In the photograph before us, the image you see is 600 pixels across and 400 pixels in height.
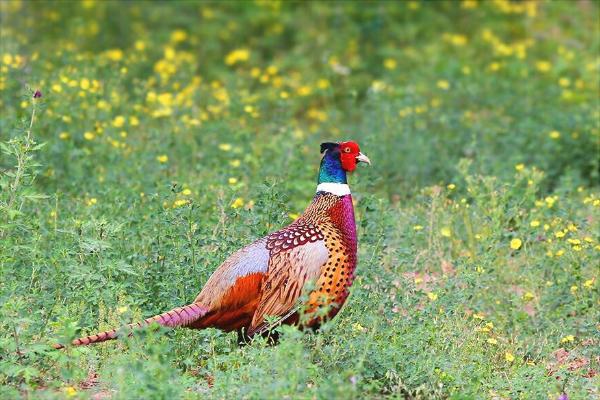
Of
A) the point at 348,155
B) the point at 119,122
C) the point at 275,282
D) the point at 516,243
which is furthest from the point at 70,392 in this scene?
the point at 119,122

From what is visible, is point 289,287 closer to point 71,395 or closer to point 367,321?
point 367,321

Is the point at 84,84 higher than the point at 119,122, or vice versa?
the point at 84,84

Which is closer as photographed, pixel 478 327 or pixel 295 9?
pixel 478 327

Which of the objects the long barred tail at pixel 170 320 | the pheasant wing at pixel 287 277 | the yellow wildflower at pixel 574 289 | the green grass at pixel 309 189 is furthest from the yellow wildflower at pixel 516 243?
the long barred tail at pixel 170 320

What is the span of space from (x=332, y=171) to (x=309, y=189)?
8.44 feet

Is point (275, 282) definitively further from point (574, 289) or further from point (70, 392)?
point (574, 289)

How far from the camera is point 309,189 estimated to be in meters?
8.62

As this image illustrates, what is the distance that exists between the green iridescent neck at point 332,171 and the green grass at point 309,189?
61 cm

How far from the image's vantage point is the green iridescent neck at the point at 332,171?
19.8 feet

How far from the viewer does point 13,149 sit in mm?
5953

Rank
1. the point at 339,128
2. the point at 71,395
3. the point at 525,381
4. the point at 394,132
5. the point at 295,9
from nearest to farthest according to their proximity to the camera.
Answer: the point at 71,395 → the point at 525,381 → the point at 394,132 → the point at 339,128 → the point at 295,9

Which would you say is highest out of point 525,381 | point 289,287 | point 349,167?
point 349,167

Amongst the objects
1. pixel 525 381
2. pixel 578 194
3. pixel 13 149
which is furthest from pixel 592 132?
pixel 13 149

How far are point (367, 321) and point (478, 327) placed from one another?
→ 0.62m
